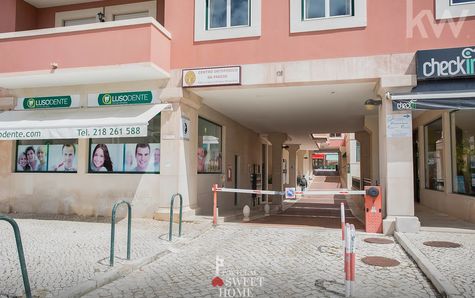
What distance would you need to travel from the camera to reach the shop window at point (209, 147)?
14.0 meters

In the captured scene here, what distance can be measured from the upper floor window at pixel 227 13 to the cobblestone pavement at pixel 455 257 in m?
7.22

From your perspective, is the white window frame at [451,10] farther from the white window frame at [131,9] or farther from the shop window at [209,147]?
the white window frame at [131,9]

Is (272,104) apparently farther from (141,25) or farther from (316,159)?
(316,159)

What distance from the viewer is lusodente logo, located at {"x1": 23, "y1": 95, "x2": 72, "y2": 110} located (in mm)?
12602

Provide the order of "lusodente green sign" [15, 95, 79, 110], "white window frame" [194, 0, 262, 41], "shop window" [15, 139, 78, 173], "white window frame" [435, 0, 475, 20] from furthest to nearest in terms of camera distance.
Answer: "shop window" [15, 139, 78, 173]
"lusodente green sign" [15, 95, 79, 110]
"white window frame" [194, 0, 262, 41]
"white window frame" [435, 0, 475, 20]

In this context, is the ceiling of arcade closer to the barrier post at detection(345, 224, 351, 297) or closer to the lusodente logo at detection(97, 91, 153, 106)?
the lusodente logo at detection(97, 91, 153, 106)

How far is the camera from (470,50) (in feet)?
30.0

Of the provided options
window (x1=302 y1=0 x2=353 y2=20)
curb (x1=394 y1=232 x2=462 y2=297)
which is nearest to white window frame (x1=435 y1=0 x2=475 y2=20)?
window (x1=302 y1=0 x2=353 y2=20)

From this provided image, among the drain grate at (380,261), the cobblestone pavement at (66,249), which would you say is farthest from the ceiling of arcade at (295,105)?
the drain grate at (380,261)

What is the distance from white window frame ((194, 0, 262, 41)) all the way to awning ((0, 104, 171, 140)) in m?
2.33

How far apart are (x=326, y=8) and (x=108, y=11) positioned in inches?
293

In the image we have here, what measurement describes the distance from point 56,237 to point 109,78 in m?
4.97

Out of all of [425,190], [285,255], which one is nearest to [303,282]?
[285,255]

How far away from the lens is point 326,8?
1064 cm
